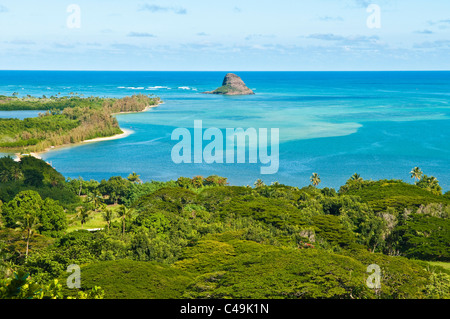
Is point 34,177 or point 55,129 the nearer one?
point 34,177

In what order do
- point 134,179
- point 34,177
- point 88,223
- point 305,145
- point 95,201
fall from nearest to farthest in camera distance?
point 88,223 → point 95,201 → point 34,177 → point 134,179 → point 305,145

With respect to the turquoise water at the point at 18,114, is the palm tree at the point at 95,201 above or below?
below

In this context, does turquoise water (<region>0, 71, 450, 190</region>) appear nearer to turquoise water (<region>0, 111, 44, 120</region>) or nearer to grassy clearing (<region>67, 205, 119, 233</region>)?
grassy clearing (<region>67, 205, 119, 233</region>)

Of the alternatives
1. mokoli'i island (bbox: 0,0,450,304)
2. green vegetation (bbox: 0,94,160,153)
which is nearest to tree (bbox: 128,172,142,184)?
mokoli'i island (bbox: 0,0,450,304)

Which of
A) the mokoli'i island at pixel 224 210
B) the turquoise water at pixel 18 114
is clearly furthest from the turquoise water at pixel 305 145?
the turquoise water at pixel 18 114

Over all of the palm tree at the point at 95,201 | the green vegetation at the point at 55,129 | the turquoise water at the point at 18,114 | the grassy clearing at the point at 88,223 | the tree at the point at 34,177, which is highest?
the turquoise water at the point at 18,114

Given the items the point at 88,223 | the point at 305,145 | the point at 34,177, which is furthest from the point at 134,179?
the point at 305,145

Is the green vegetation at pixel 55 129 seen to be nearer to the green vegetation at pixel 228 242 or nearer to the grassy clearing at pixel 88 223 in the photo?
the green vegetation at pixel 228 242

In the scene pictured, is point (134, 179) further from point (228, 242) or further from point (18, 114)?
point (18, 114)
